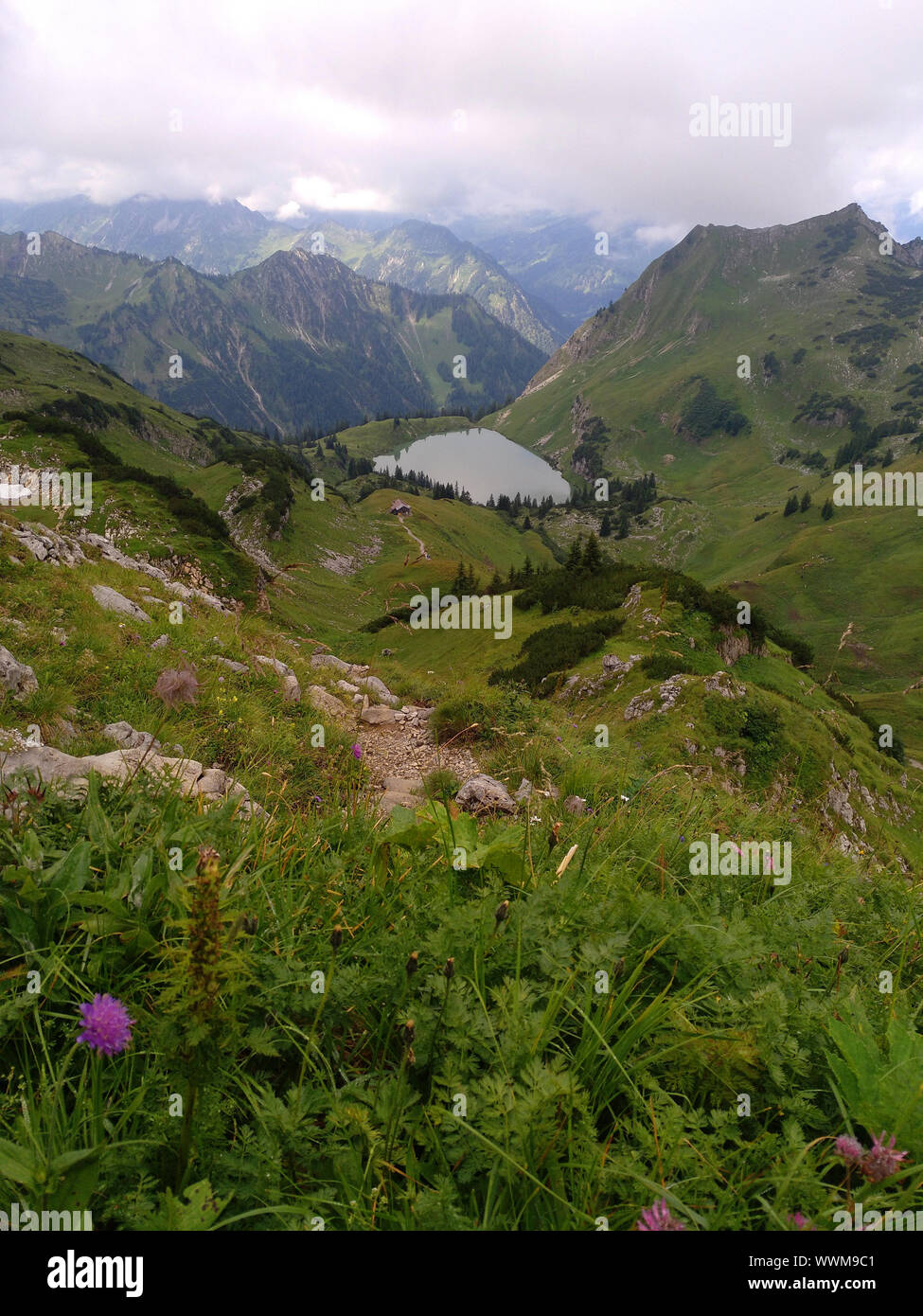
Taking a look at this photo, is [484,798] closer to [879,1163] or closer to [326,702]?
[326,702]

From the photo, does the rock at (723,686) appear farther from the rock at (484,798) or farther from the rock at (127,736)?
the rock at (127,736)

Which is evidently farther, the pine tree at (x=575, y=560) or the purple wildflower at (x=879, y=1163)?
the pine tree at (x=575, y=560)

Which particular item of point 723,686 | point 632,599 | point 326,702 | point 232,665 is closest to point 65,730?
point 232,665

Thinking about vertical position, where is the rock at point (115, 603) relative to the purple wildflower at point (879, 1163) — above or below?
above

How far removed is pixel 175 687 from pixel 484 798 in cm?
449

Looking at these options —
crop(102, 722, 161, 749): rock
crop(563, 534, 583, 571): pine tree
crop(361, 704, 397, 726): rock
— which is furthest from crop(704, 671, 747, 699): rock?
crop(563, 534, 583, 571): pine tree

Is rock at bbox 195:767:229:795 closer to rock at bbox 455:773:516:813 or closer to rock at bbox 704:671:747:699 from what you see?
rock at bbox 455:773:516:813

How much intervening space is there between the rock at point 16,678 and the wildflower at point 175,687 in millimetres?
3875

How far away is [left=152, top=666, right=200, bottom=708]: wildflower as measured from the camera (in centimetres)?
434

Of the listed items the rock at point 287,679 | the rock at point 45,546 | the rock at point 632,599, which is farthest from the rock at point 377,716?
the rock at point 632,599

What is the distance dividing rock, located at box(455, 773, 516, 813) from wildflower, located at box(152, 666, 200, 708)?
3888mm

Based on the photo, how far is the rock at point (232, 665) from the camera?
445 inches
